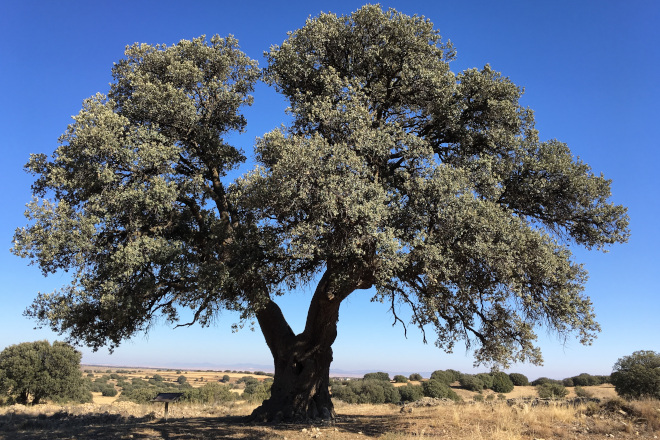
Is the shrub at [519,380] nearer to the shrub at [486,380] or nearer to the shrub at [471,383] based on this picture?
the shrub at [486,380]

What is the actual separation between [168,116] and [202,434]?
9.72 metres

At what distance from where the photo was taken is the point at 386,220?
33.5ft

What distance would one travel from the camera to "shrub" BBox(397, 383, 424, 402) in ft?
115

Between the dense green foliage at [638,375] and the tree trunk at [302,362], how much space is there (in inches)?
732

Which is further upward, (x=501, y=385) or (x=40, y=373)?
(x=40, y=373)

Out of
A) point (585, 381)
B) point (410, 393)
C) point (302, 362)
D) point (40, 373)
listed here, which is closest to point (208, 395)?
point (40, 373)

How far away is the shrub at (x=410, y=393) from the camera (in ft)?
115

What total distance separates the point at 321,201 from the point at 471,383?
3810cm

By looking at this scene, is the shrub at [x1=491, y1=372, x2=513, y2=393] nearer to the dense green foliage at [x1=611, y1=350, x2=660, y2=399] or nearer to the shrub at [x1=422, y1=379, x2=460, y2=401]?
the shrub at [x1=422, y1=379, x2=460, y2=401]

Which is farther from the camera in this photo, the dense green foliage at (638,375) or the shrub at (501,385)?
the shrub at (501,385)

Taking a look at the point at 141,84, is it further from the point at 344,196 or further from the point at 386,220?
the point at 386,220

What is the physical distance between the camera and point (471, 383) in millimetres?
41312

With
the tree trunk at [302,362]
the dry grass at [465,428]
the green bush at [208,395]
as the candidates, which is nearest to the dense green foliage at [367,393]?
the green bush at [208,395]

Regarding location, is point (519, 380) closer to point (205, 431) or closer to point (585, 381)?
point (585, 381)
